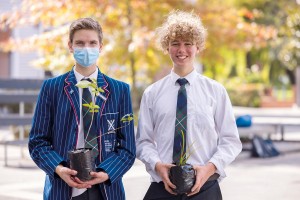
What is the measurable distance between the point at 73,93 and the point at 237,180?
7.72 m

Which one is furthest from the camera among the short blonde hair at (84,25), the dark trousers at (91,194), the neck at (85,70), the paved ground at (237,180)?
the paved ground at (237,180)

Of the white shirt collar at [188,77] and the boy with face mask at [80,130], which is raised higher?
the white shirt collar at [188,77]

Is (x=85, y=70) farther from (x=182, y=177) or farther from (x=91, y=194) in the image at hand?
(x=182, y=177)

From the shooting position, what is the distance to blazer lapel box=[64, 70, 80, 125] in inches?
151

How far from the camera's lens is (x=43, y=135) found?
3.83 meters

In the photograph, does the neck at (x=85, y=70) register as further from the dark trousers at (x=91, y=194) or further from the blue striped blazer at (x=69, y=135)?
the dark trousers at (x=91, y=194)

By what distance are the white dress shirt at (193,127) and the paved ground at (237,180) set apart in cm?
555

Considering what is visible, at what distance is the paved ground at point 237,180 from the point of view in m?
9.77

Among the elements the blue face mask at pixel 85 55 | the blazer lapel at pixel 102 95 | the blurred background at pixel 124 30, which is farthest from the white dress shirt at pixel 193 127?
the blurred background at pixel 124 30

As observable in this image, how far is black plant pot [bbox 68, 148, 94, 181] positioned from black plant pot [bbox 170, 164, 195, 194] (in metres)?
0.41

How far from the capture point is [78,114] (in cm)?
384

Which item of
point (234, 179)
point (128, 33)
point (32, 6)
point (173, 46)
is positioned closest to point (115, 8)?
point (128, 33)

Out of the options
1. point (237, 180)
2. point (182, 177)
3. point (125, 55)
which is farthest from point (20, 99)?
point (182, 177)

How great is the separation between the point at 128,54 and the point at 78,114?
12923 millimetres
